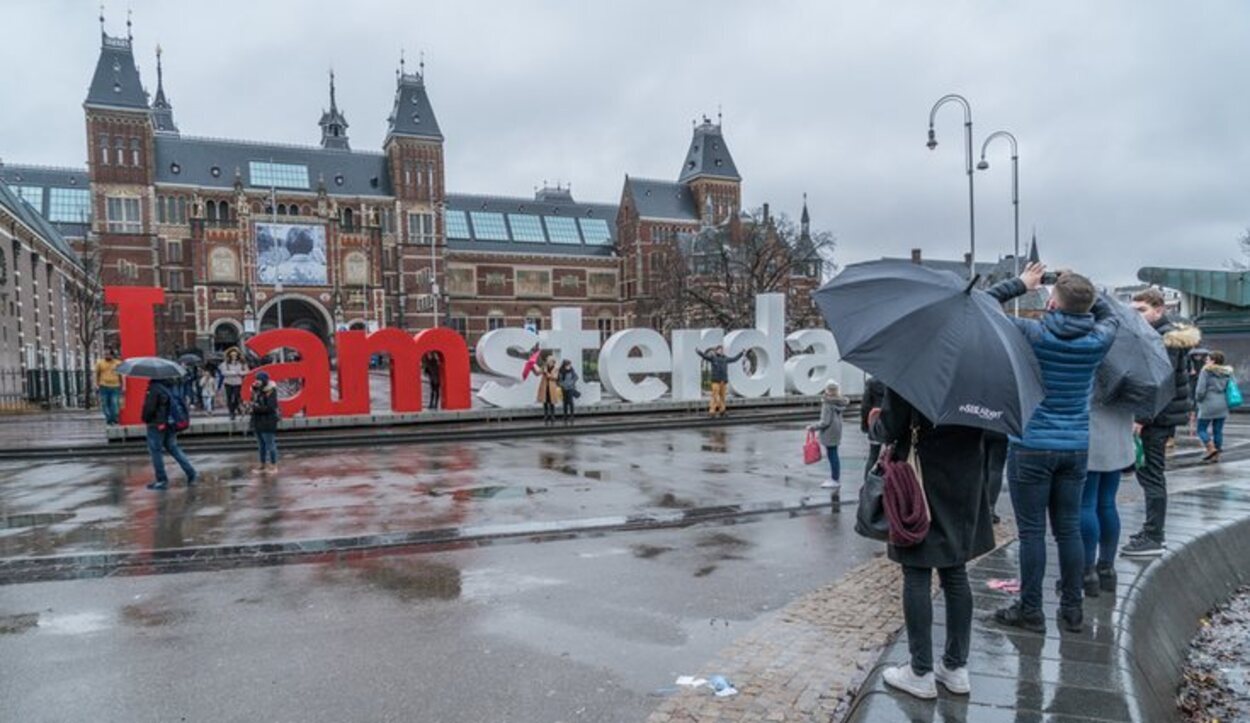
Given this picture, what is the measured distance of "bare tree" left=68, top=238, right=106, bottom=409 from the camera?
35.8 m

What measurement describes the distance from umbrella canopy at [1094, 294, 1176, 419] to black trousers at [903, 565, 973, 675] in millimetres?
1946

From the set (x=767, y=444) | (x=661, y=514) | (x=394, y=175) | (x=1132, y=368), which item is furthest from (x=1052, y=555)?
(x=394, y=175)

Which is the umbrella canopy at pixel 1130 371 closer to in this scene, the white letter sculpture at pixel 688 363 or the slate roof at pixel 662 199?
the white letter sculpture at pixel 688 363

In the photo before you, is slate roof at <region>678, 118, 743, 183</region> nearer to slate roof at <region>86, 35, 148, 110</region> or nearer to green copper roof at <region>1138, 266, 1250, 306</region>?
slate roof at <region>86, 35, 148, 110</region>

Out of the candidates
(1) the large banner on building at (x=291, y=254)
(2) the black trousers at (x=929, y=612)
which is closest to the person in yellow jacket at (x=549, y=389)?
(2) the black trousers at (x=929, y=612)

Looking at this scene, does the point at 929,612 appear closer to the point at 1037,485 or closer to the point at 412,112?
the point at 1037,485

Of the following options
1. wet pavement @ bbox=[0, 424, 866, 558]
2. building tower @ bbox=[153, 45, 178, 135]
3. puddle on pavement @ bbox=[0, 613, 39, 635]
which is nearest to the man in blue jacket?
wet pavement @ bbox=[0, 424, 866, 558]

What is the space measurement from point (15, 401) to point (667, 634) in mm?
32997

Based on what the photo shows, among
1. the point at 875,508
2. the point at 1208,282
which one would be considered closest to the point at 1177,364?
the point at 875,508

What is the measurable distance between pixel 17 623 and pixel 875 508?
567 centimetres

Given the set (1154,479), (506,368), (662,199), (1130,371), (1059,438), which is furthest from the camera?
(662,199)

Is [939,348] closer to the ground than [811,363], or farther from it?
farther from it

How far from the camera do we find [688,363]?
2200 centimetres

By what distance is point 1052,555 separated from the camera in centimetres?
552
